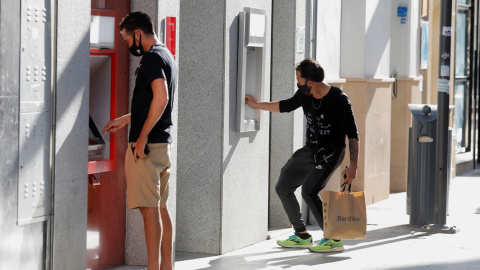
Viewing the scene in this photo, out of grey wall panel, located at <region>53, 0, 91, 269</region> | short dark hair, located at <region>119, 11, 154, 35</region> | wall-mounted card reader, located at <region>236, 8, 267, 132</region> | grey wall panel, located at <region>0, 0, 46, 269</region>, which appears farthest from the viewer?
wall-mounted card reader, located at <region>236, 8, 267, 132</region>

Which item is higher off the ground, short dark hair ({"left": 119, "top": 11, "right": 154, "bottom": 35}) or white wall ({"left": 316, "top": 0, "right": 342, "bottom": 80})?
white wall ({"left": 316, "top": 0, "right": 342, "bottom": 80})

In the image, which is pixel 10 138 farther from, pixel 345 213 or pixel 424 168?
pixel 424 168

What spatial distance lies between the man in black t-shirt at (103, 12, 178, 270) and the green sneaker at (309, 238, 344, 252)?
2578 mm

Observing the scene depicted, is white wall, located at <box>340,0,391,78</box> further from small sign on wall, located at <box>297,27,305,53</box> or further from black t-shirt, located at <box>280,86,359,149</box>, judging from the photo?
black t-shirt, located at <box>280,86,359,149</box>

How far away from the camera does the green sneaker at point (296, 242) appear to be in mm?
10031

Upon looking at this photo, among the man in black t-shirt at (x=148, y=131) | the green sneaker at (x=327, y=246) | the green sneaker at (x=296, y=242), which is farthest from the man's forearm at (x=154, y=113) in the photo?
the green sneaker at (x=296, y=242)

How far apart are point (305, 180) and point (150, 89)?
2706 mm

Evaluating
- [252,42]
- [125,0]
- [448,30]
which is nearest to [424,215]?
[448,30]

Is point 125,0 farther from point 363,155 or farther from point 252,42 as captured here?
point 363,155

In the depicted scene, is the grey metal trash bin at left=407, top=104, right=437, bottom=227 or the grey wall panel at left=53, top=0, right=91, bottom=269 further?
the grey metal trash bin at left=407, top=104, right=437, bottom=227

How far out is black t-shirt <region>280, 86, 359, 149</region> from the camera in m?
9.45

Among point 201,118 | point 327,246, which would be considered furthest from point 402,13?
point 201,118

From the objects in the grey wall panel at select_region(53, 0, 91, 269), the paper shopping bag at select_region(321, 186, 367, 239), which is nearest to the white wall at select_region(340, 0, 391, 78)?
the paper shopping bag at select_region(321, 186, 367, 239)

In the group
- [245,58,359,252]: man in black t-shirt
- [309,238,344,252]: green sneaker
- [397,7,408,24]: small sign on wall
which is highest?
[397,7,408,24]: small sign on wall
